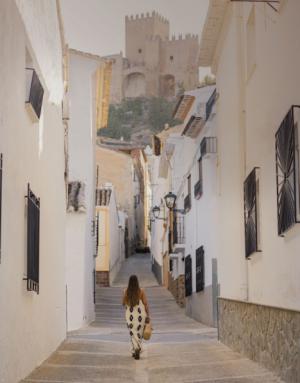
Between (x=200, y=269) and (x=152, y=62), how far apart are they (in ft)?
292

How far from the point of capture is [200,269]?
21.8 meters

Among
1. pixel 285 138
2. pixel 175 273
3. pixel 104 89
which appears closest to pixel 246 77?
pixel 285 138

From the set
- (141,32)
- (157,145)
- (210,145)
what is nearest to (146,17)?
(141,32)

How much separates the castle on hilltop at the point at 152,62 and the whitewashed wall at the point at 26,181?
92.1 m

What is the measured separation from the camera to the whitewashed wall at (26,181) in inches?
296

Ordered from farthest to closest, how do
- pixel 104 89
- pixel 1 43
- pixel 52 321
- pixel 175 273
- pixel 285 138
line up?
pixel 175 273
pixel 104 89
pixel 52 321
pixel 285 138
pixel 1 43

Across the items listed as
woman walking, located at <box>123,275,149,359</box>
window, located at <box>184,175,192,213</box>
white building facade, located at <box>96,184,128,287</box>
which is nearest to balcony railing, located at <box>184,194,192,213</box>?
window, located at <box>184,175,192,213</box>

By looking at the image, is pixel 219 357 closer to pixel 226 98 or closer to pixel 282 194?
pixel 282 194

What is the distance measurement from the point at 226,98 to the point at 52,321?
518 cm

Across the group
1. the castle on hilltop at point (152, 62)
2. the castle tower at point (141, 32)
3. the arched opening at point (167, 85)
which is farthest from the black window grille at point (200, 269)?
the castle tower at point (141, 32)

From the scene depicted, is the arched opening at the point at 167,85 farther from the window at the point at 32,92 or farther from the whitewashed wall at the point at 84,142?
the window at the point at 32,92

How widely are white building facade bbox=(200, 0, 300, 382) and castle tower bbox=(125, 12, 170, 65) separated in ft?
317

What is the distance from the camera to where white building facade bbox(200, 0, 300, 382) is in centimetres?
832

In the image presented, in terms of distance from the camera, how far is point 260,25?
10.7 metres
